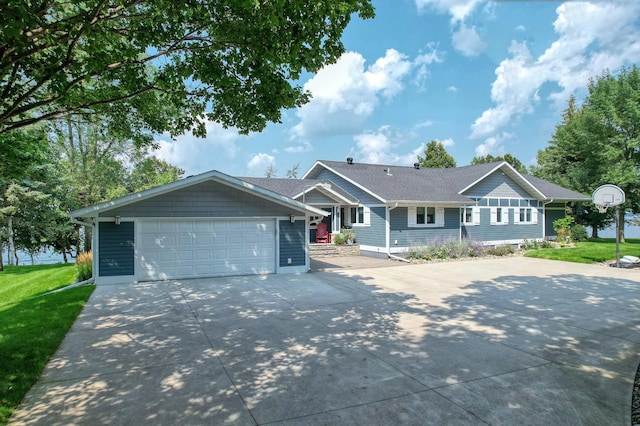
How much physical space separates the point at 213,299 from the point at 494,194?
19039 millimetres

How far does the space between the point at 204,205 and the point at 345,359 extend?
28.4 ft

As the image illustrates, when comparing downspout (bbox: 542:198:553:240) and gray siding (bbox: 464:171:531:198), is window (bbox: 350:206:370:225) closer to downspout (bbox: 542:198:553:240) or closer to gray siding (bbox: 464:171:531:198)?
gray siding (bbox: 464:171:531:198)

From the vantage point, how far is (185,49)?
6.40 m

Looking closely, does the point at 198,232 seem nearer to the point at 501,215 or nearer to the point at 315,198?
the point at 315,198

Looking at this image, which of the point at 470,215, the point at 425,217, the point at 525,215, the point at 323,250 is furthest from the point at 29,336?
the point at 525,215

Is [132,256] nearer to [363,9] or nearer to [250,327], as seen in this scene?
[250,327]

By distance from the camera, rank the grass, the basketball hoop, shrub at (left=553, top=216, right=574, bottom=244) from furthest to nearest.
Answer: shrub at (left=553, top=216, right=574, bottom=244), the basketball hoop, the grass

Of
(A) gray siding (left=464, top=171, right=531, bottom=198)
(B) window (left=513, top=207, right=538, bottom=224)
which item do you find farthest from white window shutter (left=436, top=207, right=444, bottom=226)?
(B) window (left=513, top=207, right=538, bottom=224)

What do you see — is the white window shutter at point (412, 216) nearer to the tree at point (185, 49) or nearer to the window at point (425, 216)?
the window at point (425, 216)

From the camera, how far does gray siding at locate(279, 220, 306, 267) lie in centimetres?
1356

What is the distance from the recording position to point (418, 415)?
12.5 ft

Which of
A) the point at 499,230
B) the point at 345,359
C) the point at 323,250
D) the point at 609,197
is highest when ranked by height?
the point at 609,197

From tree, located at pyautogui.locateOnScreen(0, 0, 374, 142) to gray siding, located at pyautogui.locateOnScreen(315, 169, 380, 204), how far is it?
12.8 meters

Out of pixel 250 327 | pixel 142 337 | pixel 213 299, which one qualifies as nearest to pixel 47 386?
pixel 142 337
